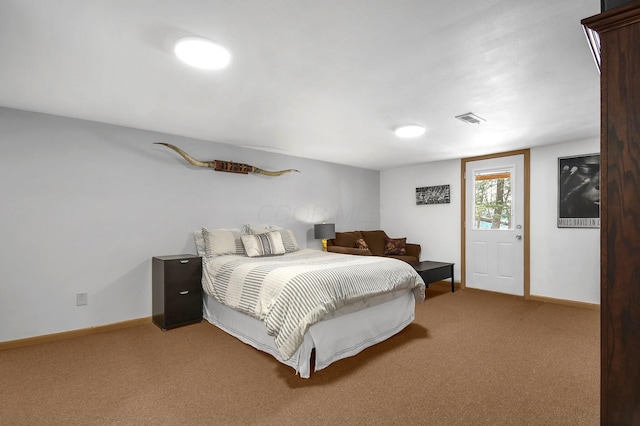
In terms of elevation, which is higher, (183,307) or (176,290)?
(176,290)

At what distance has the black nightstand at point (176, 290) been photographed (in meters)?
3.56

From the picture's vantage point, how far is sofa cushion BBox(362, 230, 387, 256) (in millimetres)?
6055

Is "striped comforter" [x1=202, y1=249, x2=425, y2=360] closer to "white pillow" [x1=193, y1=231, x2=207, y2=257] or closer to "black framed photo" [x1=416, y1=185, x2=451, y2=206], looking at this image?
"white pillow" [x1=193, y1=231, x2=207, y2=257]

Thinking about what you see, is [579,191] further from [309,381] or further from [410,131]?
[309,381]

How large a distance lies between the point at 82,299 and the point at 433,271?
4422mm

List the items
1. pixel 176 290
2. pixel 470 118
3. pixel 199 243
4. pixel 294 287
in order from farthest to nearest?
pixel 199 243 < pixel 176 290 < pixel 470 118 < pixel 294 287

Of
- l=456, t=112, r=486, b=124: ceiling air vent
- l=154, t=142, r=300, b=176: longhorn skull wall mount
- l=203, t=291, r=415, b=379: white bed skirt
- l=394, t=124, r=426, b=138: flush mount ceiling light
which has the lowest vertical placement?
l=203, t=291, r=415, b=379: white bed skirt

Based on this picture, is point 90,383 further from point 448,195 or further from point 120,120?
point 448,195

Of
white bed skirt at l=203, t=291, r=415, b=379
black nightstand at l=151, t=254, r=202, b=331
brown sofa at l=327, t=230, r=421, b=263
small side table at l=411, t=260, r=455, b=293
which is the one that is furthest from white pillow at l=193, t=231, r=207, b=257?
small side table at l=411, t=260, r=455, b=293

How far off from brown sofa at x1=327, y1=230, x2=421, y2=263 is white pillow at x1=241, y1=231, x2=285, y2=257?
1355mm

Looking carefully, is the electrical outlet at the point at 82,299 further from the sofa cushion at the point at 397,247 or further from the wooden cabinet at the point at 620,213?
the sofa cushion at the point at 397,247

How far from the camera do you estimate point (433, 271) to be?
4.90 meters

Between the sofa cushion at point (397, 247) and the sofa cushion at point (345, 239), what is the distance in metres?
0.62

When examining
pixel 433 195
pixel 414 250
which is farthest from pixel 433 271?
pixel 433 195
